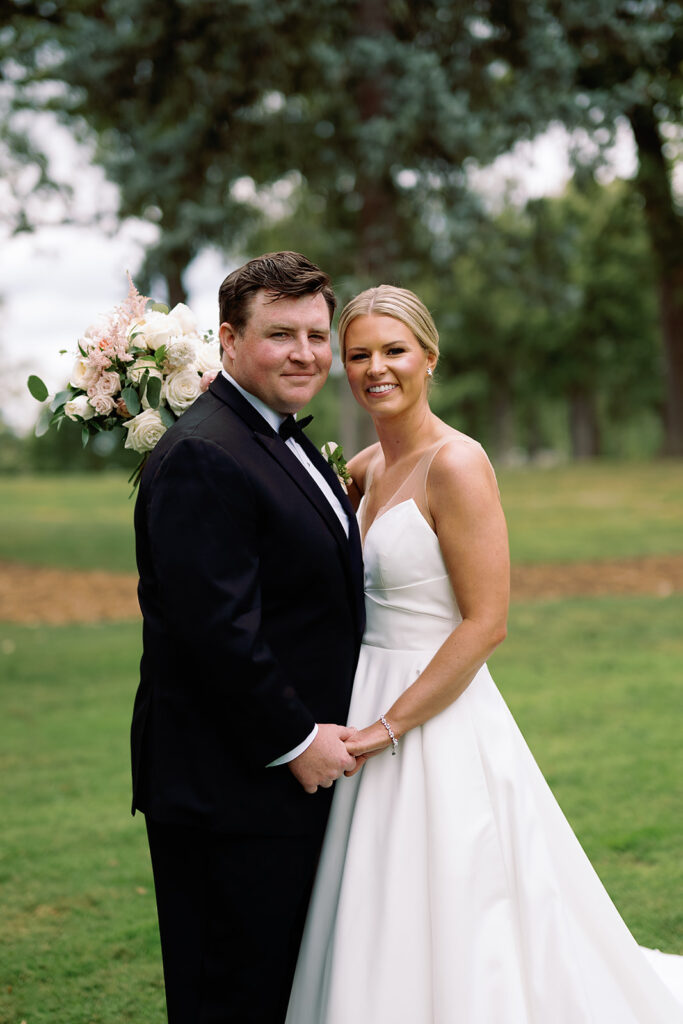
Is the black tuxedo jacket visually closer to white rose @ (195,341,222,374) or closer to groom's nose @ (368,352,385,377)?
white rose @ (195,341,222,374)

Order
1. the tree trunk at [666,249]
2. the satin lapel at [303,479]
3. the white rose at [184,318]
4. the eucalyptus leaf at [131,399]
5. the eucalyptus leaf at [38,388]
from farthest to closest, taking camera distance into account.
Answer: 1. the tree trunk at [666,249]
2. the eucalyptus leaf at [38,388]
3. the white rose at [184,318]
4. the eucalyptus leaf at [131,399]
5. the satin lapel at [303,479]

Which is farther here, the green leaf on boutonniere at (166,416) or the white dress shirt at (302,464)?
the green leaf on boutonniere at (166,416)

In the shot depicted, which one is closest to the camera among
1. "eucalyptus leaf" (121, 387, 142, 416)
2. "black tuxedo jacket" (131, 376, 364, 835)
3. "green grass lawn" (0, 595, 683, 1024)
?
"black tuxedo jacket" (131, 376, 364, 835)

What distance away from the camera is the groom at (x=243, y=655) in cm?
271

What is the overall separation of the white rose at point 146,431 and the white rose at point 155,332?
230mm

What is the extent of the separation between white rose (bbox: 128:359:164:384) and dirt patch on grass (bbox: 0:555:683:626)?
9.40 metres

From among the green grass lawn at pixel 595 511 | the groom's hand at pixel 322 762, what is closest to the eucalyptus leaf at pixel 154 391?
the groom's hand at pixel 322 762

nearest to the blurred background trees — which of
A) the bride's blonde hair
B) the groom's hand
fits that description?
the bride's blonde hair

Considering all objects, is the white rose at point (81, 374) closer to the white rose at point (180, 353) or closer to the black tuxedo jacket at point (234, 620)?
the white rose at point (180, 353)

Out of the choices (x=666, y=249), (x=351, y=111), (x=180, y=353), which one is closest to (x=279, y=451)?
(x=180, y=353)

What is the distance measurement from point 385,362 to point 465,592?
80 cm

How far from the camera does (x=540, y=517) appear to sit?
63.1 ft

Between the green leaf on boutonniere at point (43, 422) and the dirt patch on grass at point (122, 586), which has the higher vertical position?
the green leaf on boutonniere at point (43, 422)

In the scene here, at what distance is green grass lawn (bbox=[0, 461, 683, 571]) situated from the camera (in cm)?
1622
